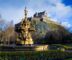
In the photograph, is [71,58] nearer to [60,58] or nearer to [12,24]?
[60,58]

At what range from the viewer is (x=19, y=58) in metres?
23.8

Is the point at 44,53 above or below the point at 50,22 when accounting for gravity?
below

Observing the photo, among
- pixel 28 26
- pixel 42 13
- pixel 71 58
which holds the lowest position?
pixel 71 58

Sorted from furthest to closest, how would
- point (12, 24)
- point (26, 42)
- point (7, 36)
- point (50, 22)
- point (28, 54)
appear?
1. point (50, 22)
2. point (12, 24)
3. point (7, 36)
4. point (26, 42)
5. point (28, 54)

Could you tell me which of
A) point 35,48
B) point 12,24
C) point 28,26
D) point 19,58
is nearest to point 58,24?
point 12,24

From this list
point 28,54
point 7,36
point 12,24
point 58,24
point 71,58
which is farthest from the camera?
point 58,24

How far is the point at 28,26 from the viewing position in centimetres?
4012

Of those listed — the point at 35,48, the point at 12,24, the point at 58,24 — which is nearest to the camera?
the point at 35,48

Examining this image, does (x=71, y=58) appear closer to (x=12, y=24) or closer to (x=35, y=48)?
(x=35, y=48)

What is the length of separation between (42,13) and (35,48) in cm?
9635

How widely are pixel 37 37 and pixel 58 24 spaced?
2501 cm

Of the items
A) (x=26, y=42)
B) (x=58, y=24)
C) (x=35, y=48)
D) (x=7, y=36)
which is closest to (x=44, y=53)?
(x=35, y=48)

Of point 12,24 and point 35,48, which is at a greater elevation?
point 12,24

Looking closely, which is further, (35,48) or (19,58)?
(35,48)
